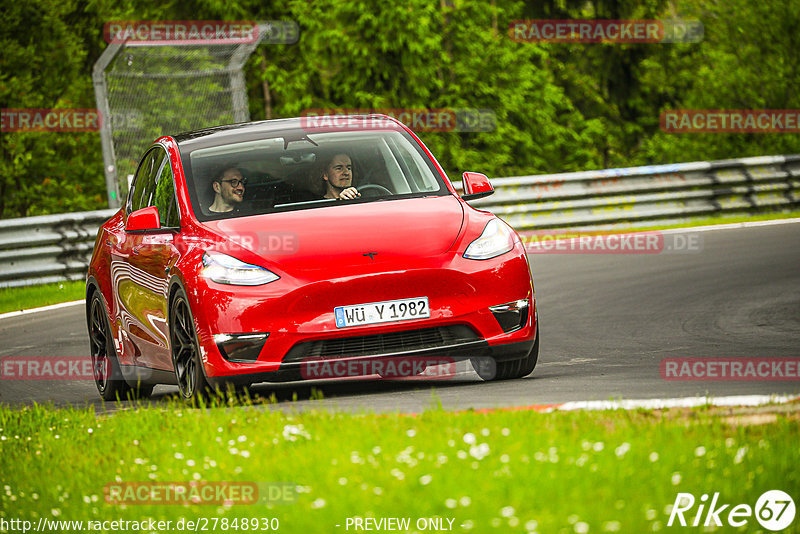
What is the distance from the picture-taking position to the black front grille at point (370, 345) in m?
7.56

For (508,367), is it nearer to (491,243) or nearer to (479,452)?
(491,243)

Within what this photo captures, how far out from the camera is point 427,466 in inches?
200

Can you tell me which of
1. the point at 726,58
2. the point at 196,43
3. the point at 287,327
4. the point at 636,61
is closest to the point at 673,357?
the point at 287,327

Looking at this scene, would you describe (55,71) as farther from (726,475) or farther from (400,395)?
(726,475)

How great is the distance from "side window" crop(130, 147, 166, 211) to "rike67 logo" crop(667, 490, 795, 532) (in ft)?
18.5

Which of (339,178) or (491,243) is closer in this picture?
(491,243)

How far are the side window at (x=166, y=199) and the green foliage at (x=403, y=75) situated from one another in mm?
17559

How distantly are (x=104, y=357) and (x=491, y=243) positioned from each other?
→ 11.5 feet

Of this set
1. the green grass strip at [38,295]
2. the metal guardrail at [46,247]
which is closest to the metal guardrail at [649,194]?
the metal guardrail at [46,247]

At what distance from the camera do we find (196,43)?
1875 cm

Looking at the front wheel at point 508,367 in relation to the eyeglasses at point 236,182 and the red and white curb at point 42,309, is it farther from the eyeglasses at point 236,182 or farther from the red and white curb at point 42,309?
the red and white curb at point 42,309

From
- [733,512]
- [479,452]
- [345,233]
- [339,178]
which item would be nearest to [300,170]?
[339,178]

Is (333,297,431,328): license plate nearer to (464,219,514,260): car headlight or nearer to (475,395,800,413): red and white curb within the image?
Result: (464,219,514,260): car headlight

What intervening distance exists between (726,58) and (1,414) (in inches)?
960
